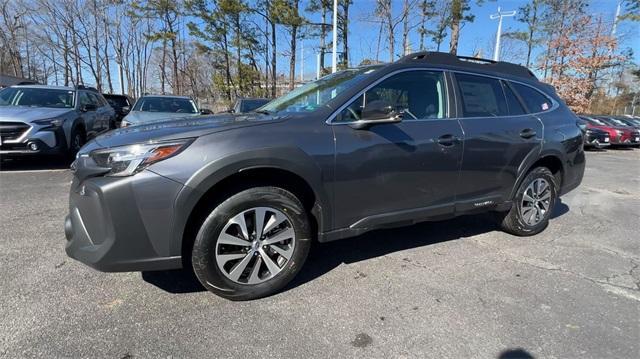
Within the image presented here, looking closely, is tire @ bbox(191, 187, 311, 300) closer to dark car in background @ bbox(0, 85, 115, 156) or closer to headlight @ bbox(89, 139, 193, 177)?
headlight @ bbox(89, 139, 193, 177)

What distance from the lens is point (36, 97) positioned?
7.77m

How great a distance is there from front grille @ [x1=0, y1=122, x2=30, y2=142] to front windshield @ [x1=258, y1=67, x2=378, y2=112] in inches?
211

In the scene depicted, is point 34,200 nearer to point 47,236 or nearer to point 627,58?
point 47,236

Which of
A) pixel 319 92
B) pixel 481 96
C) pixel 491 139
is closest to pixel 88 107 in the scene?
pixel 319 92

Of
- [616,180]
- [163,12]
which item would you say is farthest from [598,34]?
[163,12]

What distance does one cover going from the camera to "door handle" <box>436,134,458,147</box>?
331 centimetres

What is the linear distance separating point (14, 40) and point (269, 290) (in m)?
54.4

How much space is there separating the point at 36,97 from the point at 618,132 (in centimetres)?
2282

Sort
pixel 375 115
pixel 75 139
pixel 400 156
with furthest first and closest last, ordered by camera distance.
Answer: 1. pixel 75 139
2. pixel 400 156
3. pixel 375 115

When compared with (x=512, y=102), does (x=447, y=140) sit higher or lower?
lower

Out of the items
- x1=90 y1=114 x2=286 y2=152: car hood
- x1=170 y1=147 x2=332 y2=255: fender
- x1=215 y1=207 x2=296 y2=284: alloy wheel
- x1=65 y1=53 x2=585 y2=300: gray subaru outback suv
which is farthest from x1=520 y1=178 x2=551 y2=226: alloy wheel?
x1=90 y1=114 x2=286 y2=152: car hood

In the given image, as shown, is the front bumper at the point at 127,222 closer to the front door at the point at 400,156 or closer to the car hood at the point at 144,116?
the front door at the point at 400,156

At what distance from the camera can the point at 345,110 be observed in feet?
9.70

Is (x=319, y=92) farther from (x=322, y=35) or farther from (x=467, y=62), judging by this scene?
(x=322, y=35)
